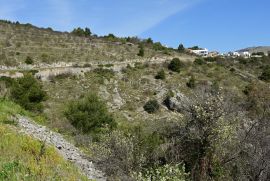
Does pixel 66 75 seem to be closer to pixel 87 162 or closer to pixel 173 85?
pixel 173 85

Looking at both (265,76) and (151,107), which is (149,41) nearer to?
(265,76)

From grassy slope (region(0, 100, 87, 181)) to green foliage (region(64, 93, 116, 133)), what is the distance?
1728cm

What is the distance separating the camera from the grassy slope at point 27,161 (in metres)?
10.4

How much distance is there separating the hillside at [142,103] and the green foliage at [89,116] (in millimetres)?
77

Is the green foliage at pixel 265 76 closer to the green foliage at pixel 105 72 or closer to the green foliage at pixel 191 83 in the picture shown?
the green foliage at pixel 191 83

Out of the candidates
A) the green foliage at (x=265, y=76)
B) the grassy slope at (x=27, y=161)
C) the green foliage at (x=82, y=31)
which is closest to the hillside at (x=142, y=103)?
the green foliage at (x=265, y=76)

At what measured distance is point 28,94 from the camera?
40.9 m

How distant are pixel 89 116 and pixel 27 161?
2288 centimetres

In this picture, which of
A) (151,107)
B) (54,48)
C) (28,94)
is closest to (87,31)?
(54,48)

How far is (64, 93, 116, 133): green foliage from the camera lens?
34094 millimetres

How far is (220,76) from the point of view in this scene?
71.3m

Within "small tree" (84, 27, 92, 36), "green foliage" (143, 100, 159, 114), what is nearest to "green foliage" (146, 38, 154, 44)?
"small tree" (84, 27, 92, 36)

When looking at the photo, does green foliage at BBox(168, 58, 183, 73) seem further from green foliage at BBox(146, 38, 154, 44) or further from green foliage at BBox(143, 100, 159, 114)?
green foliage at BBox(146, 38, 154, 44)

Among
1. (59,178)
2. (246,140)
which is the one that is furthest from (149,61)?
(59,178)
